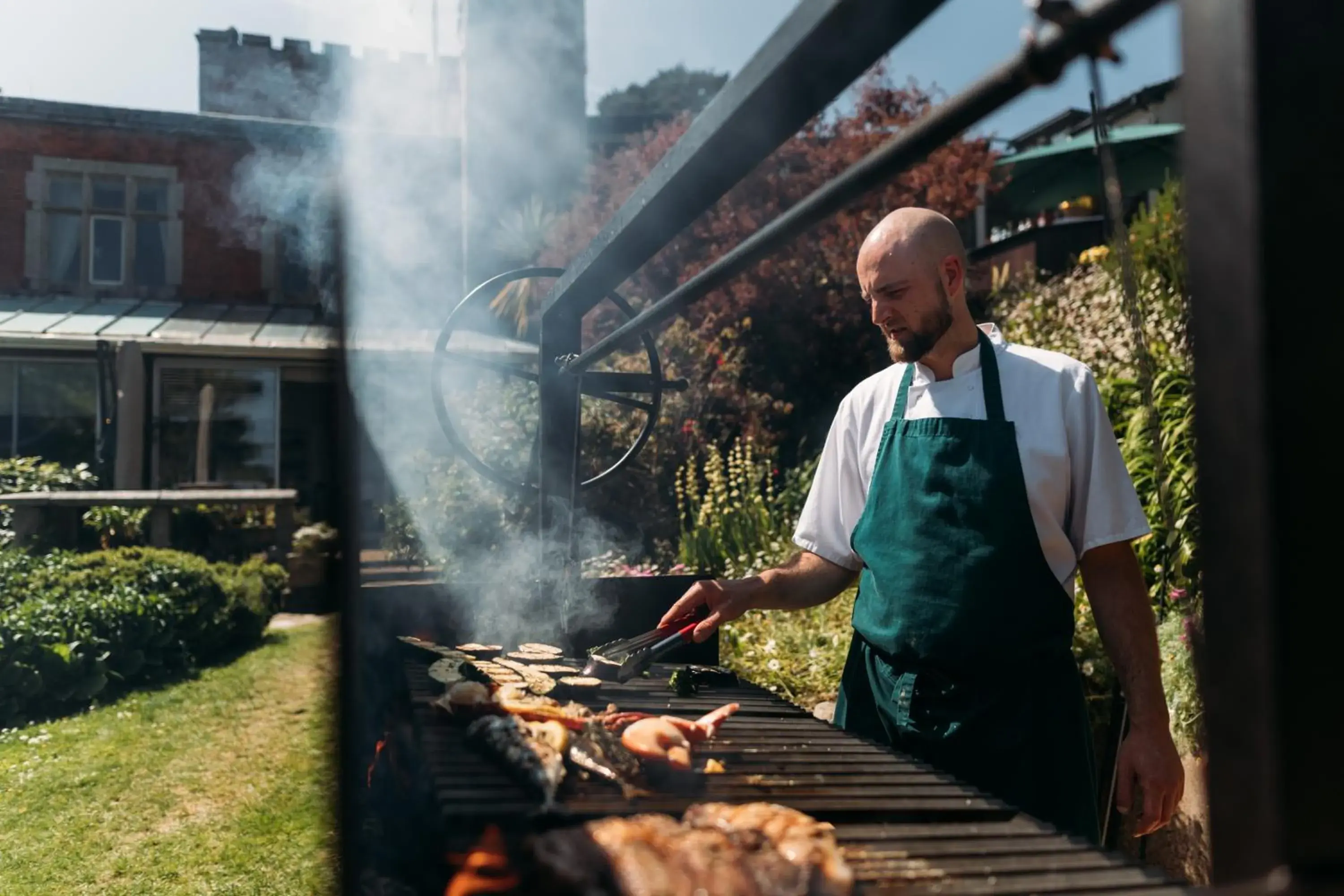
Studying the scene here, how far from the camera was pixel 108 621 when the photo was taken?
22.9 feet

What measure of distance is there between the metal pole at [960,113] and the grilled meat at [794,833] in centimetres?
94

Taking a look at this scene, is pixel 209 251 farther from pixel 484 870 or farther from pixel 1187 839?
pixel 484 870

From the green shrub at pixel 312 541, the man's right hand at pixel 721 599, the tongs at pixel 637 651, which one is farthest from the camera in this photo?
the green shrub at pixel 312 541

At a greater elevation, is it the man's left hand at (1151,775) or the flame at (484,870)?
the flame at (484,870)

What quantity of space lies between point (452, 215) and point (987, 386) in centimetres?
998

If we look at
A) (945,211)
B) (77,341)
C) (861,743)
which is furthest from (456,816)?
(77,341)

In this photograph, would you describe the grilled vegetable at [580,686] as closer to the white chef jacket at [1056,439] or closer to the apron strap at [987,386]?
the white chef jacket at [1056,439]

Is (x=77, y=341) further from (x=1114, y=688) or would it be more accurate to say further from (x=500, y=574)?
(x=1114, y=688)

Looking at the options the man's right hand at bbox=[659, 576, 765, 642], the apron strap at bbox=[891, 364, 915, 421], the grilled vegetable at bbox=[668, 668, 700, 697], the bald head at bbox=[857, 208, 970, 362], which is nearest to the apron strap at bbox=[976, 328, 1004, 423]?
the bald head at bbox=[857, 208, 970, 362]

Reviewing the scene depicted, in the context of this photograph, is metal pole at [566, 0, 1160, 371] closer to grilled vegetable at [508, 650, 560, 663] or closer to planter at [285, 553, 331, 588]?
grilled vegetable at [508, 650, 560, 663]

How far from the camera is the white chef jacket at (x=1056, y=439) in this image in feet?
→ 7.17

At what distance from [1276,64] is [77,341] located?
13617 mm

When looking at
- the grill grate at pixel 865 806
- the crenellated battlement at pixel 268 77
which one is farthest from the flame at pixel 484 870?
the crenellated battlement at pixel 268 77

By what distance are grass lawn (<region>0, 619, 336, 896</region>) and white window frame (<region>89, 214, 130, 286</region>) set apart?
35.3ft
